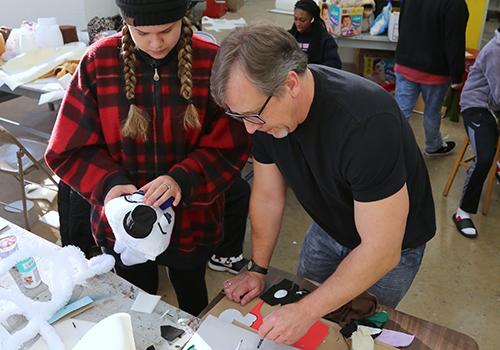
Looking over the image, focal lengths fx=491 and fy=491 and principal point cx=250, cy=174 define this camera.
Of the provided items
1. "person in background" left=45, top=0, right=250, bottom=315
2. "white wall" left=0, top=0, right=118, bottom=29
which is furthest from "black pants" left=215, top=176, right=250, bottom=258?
"white wall" left=0, top=0, right=118, bottom=29

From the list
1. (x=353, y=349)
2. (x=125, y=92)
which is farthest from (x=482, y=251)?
A: (x=125, y=92)

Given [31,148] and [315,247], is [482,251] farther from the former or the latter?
[31,148]

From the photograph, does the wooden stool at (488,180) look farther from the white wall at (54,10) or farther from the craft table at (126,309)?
the white wall at (54,10)

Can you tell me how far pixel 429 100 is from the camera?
360cm

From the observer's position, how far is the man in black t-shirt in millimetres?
1051

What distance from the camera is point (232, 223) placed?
249 centimetres

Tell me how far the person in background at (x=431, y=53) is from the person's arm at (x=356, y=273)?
8.13 feet

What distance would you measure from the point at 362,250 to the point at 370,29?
3.74 m

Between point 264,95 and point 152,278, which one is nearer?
point 264,95

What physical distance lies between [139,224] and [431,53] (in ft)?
8.95

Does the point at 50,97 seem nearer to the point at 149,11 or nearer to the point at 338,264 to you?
the point at 149,11

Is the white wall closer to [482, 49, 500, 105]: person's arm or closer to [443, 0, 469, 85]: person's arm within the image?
[443, 0, 469, 85]: person's arm

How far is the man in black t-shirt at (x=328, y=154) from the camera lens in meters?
1.05

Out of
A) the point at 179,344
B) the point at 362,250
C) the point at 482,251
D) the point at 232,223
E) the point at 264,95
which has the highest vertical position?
the point at 264,95
